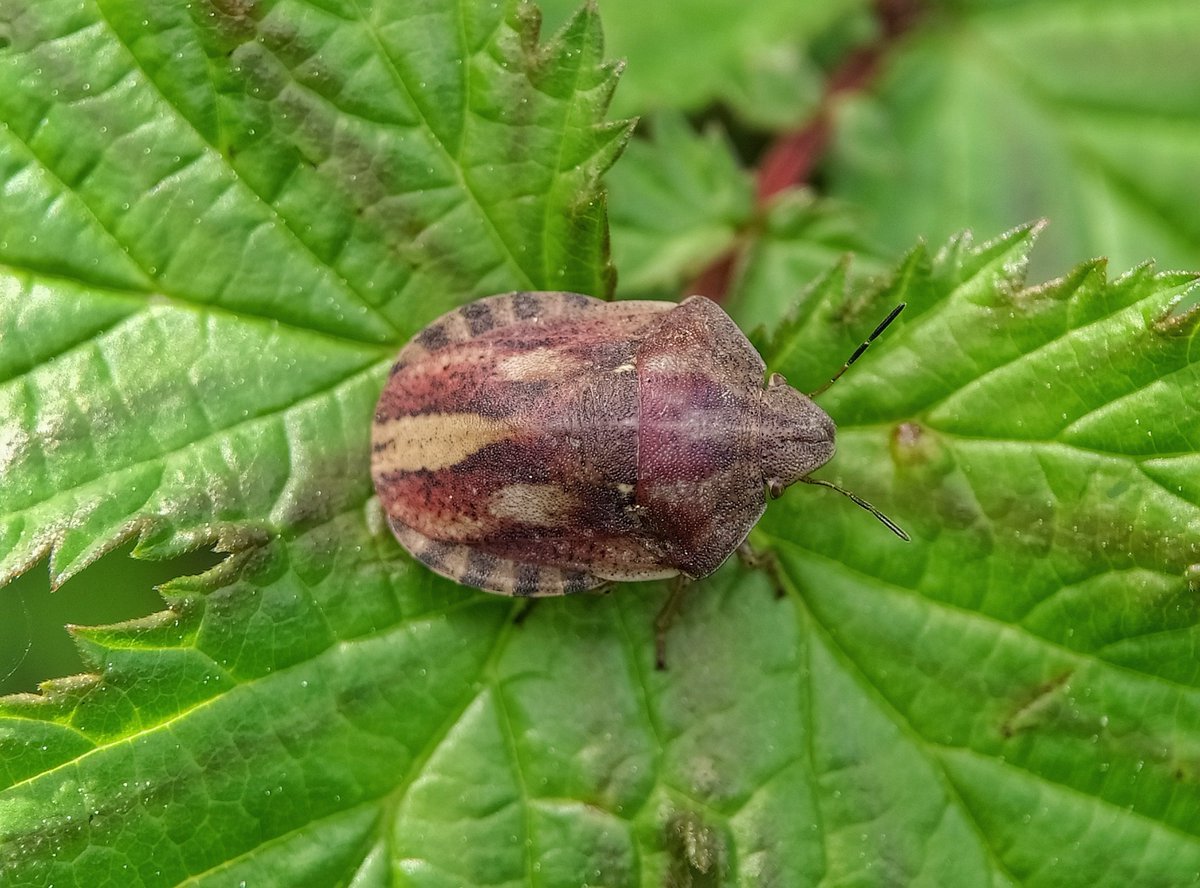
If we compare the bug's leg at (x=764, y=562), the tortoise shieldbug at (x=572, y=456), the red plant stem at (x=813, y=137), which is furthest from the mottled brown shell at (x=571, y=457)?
the red plant stem at (x=813, y=137)

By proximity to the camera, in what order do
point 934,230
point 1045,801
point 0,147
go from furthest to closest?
point 934,230, point 1045,801, point 0,147

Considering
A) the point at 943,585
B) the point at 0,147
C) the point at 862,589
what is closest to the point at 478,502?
the point at 862,589

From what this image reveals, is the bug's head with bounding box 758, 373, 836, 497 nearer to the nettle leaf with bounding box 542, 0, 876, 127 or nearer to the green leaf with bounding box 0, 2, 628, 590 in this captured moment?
the green leaf with bounding box 0, 2, 628, 590

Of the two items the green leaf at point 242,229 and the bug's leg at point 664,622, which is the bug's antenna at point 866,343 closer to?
the bug's leg at point 664,622

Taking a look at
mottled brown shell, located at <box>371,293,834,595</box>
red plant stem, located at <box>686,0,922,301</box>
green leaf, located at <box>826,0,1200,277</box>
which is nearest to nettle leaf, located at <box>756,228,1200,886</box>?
mottled brown shell, located at <box>371,293,834,595</box>

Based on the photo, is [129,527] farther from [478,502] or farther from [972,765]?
[972,765]

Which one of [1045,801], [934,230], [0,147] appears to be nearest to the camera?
[0,147]

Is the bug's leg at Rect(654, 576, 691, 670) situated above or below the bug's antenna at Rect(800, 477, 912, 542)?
below

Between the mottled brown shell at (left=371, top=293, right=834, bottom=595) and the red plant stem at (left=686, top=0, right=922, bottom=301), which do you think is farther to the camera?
the red plant stem at (left=686, top=0, right=922, bottom=301)
